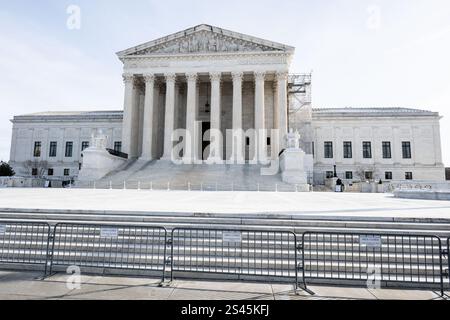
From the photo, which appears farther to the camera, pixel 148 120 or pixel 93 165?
pixel 148 120

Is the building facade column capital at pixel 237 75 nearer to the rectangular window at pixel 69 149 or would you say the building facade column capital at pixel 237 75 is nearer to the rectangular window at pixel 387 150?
the rectangular window at pixel 387 150

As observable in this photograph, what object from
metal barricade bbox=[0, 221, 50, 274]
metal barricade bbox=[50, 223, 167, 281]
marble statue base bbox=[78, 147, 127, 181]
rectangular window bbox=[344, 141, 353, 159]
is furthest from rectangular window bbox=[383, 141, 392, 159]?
metal barricade bbox=[0, 221, 50, 274]

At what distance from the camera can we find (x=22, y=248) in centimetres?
670

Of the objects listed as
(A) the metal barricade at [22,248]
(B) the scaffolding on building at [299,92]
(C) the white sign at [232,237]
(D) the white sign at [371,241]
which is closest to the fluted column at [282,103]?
(B) the scaffolding on building at [299,92]

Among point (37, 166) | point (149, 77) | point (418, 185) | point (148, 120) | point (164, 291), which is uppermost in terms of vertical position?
point (149, 77)

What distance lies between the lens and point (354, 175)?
49469 millimetres

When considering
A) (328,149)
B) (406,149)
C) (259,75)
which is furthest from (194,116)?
(406,149)

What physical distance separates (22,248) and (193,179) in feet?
77.6

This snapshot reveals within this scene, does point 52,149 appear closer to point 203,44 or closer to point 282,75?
point 203,44

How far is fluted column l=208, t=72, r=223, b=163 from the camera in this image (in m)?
38.0

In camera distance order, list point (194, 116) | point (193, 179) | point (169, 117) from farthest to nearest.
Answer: point (169, 117), point (194, 116), point (193, 179)

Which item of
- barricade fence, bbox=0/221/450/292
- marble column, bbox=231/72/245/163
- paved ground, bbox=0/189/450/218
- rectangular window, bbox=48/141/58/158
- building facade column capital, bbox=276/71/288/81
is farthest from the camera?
rectangular window, bbox=48/141/58/158

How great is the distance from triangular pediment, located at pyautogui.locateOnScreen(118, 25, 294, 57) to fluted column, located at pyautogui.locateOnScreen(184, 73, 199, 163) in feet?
13.6

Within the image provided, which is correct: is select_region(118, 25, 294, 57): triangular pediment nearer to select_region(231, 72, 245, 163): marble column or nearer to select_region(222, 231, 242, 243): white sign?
select_region(231, 72, 245, 163): marble column
